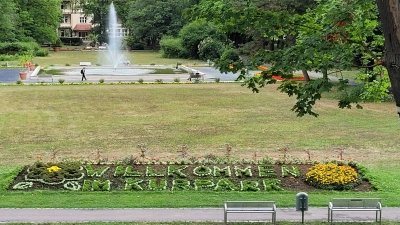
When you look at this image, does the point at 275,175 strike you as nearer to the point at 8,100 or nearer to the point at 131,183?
the point at 131,183

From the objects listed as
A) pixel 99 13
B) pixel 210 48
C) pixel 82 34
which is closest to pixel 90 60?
pixel 210 48

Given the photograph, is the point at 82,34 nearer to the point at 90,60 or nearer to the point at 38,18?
the point at 38,18

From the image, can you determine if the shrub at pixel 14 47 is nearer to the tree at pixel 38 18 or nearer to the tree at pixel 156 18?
the tree at pixel 38 18

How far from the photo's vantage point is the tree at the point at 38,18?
78.3 meters

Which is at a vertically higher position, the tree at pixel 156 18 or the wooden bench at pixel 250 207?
the tree at pixel 156 18

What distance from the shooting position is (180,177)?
13.9 m

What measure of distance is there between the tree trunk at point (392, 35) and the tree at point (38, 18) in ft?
248

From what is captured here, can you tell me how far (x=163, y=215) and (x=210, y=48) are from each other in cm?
5624

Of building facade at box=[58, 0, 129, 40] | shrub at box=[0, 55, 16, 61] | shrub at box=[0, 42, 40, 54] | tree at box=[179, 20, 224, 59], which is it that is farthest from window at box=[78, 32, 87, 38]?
shrub at box=[0, 55, 16, 61]

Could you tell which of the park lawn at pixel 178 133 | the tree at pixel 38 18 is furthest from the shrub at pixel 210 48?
the park lawn at pixel 178 133

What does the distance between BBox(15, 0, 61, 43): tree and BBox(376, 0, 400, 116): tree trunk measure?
75550 millimetres

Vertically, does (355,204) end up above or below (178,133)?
above

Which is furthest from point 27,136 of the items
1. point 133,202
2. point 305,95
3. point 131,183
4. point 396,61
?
point 396,61

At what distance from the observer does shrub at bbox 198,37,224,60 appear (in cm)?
6625
